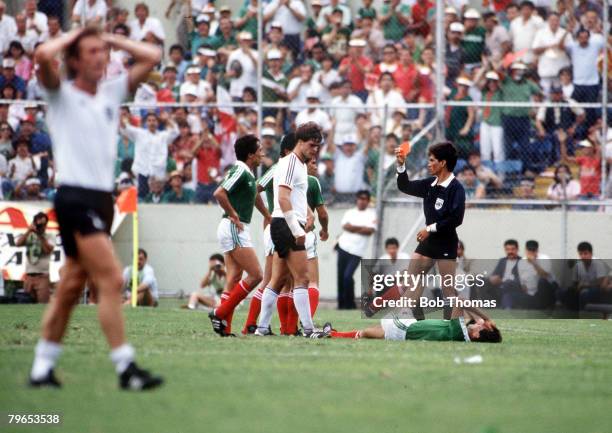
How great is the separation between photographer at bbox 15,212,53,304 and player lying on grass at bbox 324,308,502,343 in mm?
9515

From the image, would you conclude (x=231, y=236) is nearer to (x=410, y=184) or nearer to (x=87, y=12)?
(x=410, y=184)

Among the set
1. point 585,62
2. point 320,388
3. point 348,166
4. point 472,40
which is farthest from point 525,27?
point 320,388

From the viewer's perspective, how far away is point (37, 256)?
2122 centimetres

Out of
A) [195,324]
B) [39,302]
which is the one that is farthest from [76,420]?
[39,302]

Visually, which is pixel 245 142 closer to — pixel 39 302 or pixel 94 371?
pixel 94 371

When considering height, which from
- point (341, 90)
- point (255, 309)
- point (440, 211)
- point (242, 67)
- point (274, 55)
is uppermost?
point (274, 55)

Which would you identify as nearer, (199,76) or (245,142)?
(245,142)

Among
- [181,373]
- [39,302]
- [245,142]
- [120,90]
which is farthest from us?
[39,302]

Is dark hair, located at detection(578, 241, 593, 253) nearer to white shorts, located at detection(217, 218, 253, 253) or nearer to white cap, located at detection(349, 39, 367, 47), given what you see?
white cap, located at detection(349, 39, 367, 47)

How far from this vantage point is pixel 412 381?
8.28m

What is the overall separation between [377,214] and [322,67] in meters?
2.96

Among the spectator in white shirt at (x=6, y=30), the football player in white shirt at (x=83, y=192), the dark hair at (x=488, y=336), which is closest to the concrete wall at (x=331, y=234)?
the spectator in white shirt at (x=6, y=30)

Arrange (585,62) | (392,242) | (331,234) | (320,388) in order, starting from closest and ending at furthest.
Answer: (320,388) → (392,242) → (585,62) → (331,234)

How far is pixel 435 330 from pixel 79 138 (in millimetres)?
6022
